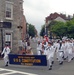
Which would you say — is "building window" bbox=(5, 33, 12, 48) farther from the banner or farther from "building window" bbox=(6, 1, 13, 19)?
the banner

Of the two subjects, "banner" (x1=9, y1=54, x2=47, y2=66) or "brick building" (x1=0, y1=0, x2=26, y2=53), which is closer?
"banner" (x1=9, y1=54, x2=47, y2=66)

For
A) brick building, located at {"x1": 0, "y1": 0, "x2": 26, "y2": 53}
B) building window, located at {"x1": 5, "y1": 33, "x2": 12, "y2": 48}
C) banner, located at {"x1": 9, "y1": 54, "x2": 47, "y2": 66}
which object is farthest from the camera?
building window, located at {"x1": 5, "y1": 33, "x2": 12, "y2": 48}

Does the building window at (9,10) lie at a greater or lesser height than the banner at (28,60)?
greater

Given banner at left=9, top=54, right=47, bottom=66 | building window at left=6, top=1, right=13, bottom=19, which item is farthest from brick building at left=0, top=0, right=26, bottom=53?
banner at left=9, top=54, right=47, bottom=66

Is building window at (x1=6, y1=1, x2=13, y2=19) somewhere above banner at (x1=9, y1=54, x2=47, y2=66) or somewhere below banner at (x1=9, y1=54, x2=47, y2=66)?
above

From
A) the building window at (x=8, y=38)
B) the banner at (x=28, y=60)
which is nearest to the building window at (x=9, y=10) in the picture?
the building window at (x=8, y=38)

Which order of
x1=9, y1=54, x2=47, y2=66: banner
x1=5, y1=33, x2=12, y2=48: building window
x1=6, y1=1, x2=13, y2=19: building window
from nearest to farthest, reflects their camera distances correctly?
x1=9, y1=54, x2=47, y2=66: banner < x1=5, y1=33, x2=12, y2=48: building window < x1=6, y1=1, x2=13, y2=19: building window

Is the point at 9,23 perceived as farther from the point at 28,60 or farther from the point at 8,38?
the point at 28,60

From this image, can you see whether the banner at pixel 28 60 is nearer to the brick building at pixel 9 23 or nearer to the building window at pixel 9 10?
the brick building at pixel 9 23

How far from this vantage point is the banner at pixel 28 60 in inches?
692

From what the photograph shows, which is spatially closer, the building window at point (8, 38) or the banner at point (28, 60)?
the banner at point (28, 60)

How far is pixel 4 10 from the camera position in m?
29.9

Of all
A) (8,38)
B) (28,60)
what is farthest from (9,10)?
(28,60)

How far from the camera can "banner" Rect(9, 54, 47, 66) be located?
17.6 m
